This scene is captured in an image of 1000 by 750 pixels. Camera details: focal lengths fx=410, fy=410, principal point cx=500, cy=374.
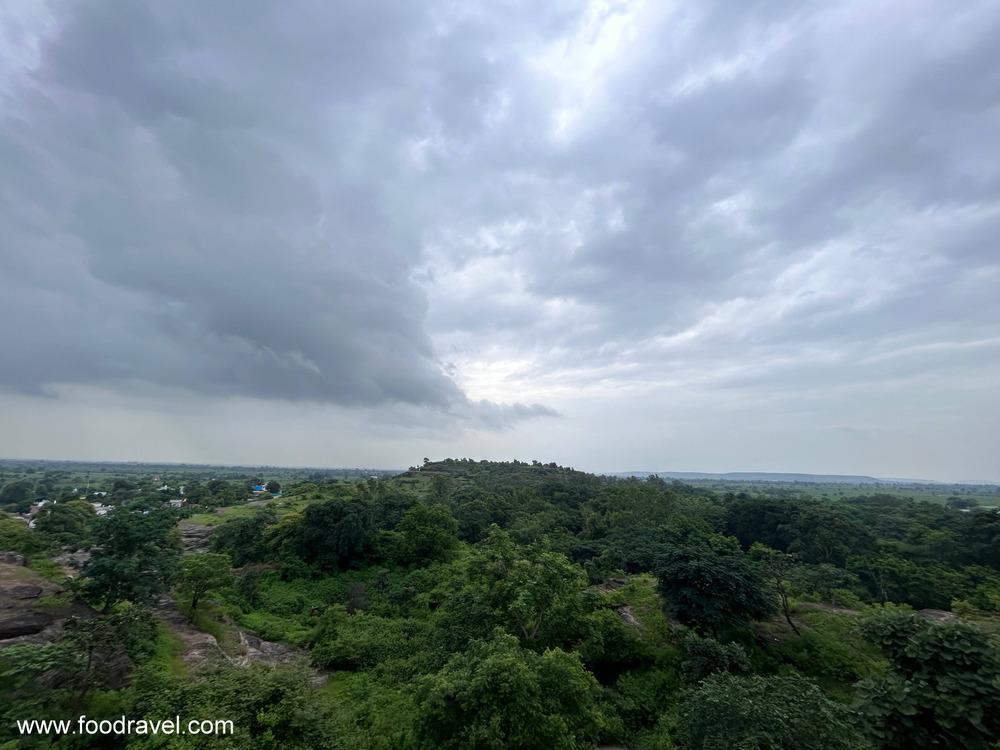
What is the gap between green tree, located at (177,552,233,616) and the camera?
2566 cm

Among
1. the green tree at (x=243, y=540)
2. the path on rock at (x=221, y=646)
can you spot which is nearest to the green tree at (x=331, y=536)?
the green tree at (x=243, y=540)

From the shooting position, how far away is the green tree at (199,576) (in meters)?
25.7

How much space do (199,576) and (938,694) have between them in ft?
110

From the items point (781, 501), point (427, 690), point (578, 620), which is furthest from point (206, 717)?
point (781, 501)

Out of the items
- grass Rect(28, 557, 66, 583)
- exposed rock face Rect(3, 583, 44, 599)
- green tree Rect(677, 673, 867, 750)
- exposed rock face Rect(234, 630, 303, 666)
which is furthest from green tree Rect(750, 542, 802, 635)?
grass Rect(28, 557, 66, 583)

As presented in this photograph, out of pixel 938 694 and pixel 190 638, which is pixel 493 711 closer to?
pixel 938 694

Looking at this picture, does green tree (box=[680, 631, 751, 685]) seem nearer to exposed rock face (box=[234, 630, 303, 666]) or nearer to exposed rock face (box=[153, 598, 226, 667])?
exposed rock face (box=[234, 630, 303, 666])

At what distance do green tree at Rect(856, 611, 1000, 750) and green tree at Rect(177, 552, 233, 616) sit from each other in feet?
104

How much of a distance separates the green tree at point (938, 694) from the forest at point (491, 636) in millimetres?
39

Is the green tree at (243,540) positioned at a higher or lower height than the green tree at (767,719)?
lower

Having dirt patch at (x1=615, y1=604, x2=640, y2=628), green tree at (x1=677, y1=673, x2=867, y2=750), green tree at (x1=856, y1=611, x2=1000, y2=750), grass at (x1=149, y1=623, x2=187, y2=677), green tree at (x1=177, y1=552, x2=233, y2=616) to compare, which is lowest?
dirt patch at (x1=615, y1=604, x2=640, y2=628)

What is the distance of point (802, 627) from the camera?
77.8ft

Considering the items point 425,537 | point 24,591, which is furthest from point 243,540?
point 24,591

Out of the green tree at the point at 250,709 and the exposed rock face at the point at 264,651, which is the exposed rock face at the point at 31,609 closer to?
the exposed rock face at the point at 264,651
